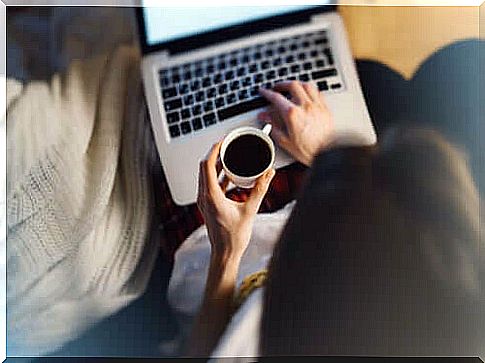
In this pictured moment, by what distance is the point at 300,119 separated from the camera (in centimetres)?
65

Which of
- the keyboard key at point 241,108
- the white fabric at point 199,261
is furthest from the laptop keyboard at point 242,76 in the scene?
the white fabric at point 199,261

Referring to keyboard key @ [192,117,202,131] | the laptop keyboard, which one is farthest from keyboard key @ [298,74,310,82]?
A: keyboard key @ [192,117,202,131]

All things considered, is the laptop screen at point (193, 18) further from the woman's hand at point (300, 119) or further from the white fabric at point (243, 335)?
the white fabric at point (243, 335)

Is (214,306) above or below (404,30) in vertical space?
below

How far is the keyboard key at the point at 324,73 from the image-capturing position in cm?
66

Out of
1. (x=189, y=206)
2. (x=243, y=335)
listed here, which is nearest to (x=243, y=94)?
(x=189, y=206)

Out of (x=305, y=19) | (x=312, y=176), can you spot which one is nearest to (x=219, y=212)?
(x=312, y=176)

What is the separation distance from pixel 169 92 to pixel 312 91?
5.2 inches

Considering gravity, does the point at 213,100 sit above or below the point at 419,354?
above

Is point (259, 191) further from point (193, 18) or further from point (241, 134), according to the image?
point (193, 18)

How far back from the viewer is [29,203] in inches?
25.7

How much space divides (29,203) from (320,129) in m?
0.27

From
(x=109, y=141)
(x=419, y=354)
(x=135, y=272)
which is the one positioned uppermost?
(x=109, y=141)

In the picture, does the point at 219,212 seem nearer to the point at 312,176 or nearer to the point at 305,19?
the point at 312,176
